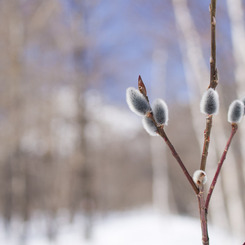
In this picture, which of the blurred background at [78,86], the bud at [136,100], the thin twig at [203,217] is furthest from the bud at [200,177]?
the blurred background at [78,86]

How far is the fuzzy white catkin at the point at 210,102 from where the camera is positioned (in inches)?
19.1

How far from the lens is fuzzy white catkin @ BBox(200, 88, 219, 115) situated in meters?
0.49

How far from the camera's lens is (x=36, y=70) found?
19.9 ft

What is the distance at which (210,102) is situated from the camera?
0.49m

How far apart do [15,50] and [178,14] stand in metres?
2.60

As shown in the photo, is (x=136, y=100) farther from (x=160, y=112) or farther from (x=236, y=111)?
(x=236, y=111)

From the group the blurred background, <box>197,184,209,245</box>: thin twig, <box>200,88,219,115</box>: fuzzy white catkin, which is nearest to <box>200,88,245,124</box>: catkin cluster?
<box>200,88,219,115</box>: fuzzy white catkin

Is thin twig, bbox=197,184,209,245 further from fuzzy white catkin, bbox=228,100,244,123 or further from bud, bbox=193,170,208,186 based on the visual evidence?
fuzzy white catkin, bbox=228,100,244,123

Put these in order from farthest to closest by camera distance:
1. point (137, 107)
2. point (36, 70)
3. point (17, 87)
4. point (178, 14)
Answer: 1. point (36, 70)
2. point (178, 14)
3. point (17, 87)
4. point (137, 107)

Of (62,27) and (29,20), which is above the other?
(62,27)

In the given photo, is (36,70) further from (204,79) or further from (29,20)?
(204,79)

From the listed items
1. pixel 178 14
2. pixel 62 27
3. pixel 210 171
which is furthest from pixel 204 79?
pixel 62 27

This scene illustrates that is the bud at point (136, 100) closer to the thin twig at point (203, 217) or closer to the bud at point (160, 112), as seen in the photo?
the bud at point (160, 112)

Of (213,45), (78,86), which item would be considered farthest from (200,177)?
(78,86)
